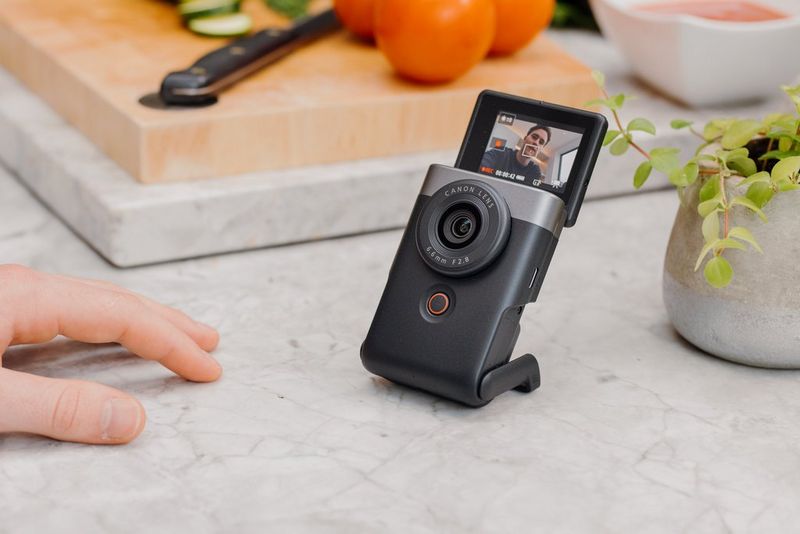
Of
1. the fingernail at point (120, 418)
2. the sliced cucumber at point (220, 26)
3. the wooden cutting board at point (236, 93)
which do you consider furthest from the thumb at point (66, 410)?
the sliced cucumber at point (220, 26)

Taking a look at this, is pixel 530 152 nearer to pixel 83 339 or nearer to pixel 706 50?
pixel 83 339

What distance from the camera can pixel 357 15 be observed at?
1192 mm

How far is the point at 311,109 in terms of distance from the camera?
1.05 m

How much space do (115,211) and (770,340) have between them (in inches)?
20.0

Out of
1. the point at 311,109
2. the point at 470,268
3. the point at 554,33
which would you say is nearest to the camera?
the point at 470,268

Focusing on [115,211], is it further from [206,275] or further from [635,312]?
[635,312]

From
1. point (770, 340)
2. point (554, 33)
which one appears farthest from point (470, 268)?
point (554, 33)

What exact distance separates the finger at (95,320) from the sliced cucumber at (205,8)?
1.65ft

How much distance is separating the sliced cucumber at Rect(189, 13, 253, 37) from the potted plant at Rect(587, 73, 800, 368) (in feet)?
1.73

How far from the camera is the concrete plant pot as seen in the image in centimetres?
78

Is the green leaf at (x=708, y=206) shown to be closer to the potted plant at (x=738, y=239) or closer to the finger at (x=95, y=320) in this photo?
the potted plant at (x=738, y=239)

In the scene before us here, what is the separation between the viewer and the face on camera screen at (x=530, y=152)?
764 mm

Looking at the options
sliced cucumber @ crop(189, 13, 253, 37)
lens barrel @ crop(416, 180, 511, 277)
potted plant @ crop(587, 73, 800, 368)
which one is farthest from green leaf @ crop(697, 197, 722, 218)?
sliced cucumber @ crop(189, 13, 253, 37)

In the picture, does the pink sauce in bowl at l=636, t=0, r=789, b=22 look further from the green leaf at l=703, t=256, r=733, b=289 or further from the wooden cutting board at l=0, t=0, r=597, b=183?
the green leaf at l=703, t=256, r=733, b=289
